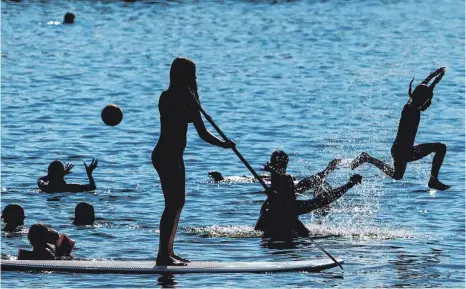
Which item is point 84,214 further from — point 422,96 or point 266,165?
point 422,96

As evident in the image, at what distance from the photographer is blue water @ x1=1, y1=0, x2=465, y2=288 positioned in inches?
872

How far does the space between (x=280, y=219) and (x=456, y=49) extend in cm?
3600

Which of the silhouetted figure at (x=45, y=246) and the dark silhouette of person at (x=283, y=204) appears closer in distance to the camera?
the silhouetted figure at (x=45, y=246)

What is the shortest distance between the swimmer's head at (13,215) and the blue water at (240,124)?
1.49ft

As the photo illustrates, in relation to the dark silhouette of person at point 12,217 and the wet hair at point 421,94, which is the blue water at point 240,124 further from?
the wet hair at point 421,94

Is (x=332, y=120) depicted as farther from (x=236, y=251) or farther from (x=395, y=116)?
(x=236, y=251)

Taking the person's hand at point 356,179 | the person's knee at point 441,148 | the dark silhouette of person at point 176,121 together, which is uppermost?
the dark silhouette of person at point 176,121

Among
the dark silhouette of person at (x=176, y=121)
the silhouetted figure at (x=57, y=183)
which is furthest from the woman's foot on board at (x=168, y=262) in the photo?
the silhouetted figure at (x=57, y=183)

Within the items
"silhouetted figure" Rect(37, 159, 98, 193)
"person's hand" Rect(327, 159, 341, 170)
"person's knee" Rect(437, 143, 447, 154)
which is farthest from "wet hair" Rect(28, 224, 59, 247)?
"person's knee" Rect(437, 143, 447, 154)

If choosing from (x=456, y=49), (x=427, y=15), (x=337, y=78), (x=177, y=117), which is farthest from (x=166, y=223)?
(x=427, y=15)

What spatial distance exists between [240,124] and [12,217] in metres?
15.0

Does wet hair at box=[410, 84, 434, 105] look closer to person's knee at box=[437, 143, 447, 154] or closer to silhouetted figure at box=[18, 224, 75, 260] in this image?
person's knee at box=[437, 143, 447, 154]

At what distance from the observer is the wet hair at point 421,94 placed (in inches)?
974

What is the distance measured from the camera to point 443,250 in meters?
22.2
